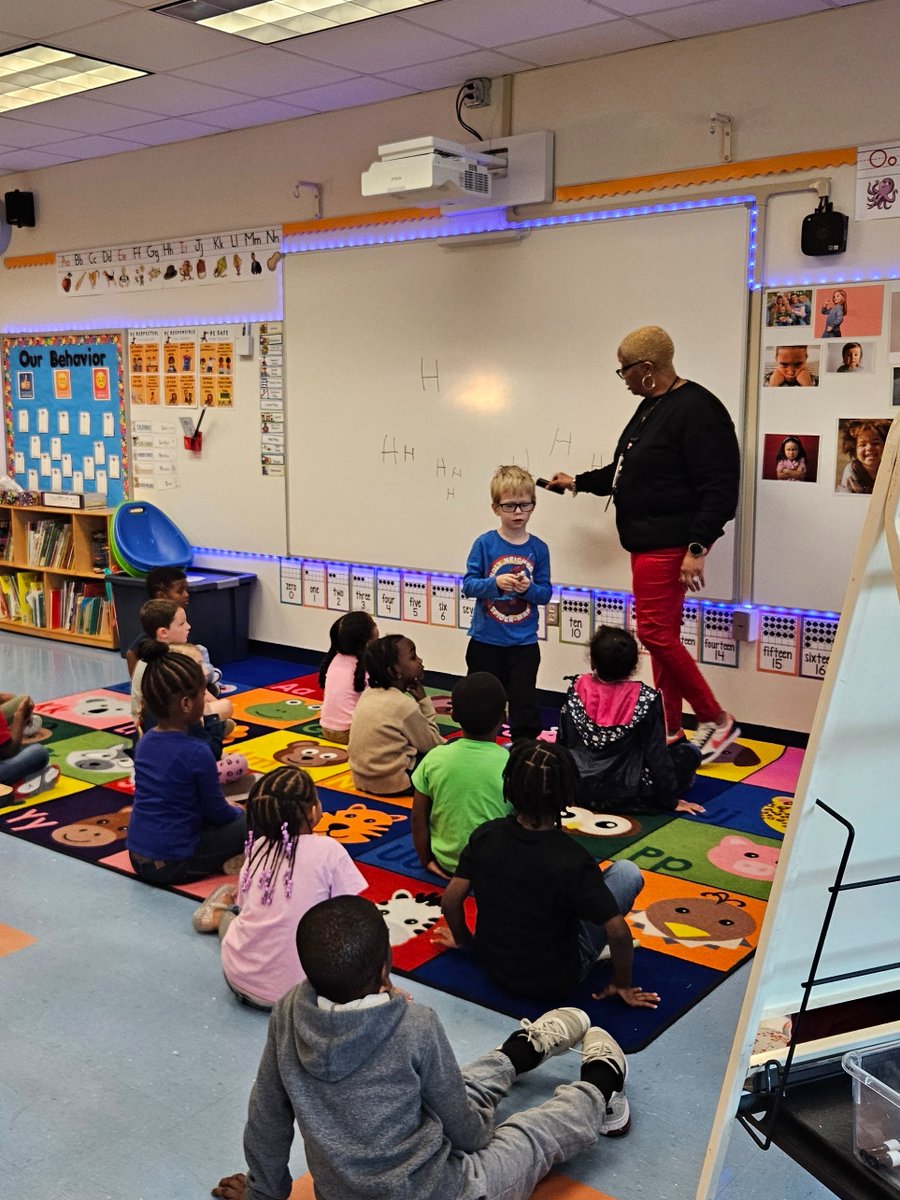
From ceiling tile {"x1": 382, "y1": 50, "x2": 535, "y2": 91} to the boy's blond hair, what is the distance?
1.77 metres

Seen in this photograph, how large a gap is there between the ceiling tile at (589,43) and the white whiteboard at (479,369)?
2.22 ft

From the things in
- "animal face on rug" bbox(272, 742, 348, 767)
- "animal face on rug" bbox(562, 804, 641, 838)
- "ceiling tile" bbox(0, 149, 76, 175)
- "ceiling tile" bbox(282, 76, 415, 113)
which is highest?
"ceiling tile" bbox(0, 149, 76, 175)

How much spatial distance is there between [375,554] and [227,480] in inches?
46.1

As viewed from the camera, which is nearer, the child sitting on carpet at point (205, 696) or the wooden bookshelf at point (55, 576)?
the child sitting on carpet at point (205, 696)

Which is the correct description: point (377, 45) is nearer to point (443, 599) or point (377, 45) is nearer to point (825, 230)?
point (825, 230)

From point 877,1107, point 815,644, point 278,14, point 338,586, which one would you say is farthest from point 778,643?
point 877,1107

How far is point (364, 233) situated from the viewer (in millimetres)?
5879

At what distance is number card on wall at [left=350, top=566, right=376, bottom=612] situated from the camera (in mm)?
6195

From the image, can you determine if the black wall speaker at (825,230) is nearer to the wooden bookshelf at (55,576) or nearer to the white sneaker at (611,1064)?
the white sneaker at (611,1064)

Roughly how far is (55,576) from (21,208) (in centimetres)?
236

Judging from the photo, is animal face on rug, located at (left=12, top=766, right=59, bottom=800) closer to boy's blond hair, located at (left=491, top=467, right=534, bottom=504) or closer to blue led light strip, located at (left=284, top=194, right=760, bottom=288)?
boy's blond hair, located at (left=491, top=467, right=534, bottom=504)

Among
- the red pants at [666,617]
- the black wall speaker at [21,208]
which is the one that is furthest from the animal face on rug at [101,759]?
the black wall speaker at [21,208]

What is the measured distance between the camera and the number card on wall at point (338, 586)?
631 centimetres

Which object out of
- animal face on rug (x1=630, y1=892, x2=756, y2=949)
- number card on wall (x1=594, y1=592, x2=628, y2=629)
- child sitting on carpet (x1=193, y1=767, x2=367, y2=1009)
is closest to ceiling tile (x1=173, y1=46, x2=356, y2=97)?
number card on wall (x1=594, y1=592, x2=628, y2=629)
